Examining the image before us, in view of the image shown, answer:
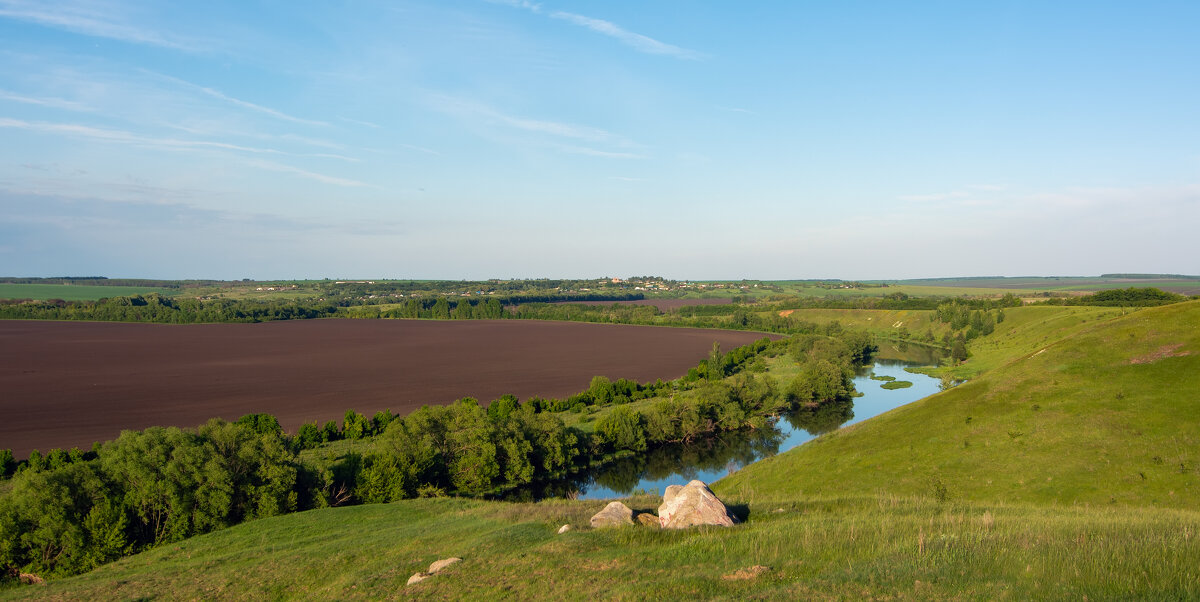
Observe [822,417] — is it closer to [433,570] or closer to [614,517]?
[614,517]

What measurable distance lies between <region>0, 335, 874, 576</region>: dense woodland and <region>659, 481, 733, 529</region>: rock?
96.9 feet

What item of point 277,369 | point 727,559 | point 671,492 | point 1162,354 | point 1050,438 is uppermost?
point 1162,354

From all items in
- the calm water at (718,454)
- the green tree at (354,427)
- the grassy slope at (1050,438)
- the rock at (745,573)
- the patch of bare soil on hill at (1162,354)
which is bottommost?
the calm water at (718,454)

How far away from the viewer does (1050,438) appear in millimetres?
37938

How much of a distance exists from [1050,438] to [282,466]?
51.1m

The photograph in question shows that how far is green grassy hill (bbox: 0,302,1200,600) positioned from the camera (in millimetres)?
13281

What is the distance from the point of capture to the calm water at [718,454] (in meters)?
55.6

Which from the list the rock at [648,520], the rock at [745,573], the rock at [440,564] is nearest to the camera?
the rock at [745,573]

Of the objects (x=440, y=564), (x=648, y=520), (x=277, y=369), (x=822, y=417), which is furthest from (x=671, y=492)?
(x=277, y=369)

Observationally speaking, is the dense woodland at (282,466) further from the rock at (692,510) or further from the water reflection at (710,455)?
the rock at (692,510)

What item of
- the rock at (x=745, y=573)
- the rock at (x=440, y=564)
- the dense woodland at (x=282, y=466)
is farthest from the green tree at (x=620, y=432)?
the rock at (x=745, y=573)

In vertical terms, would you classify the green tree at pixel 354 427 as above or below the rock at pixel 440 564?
below

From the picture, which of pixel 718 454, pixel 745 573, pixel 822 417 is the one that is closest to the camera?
pixel 745 573

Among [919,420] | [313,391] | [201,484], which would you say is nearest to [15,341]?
[313,391]
